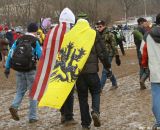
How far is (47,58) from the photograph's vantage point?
8234 mm

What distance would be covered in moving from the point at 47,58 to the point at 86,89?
106 cm

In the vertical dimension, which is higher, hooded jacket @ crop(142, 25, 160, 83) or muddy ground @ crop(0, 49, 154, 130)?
hooded jacket @ crop(142, 25, 160, 83)

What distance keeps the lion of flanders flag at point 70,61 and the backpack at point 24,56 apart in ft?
2.39

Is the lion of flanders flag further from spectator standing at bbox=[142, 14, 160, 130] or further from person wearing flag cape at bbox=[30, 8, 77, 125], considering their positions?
spectator standing at bbox=[142, 14, 160, 130]

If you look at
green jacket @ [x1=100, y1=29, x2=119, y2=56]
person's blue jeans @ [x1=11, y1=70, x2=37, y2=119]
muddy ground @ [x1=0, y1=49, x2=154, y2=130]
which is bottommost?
muddy ground @ [x1=0, y1=49, x2=154, y2=130]

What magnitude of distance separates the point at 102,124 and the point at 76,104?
7.29 feet

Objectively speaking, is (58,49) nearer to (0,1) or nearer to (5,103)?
(5,103)

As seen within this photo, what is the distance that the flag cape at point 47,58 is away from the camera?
8.16 m

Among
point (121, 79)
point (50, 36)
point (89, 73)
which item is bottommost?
point (121, 79)

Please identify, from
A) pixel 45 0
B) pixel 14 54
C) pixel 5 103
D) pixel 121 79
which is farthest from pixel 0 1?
pixel 14 54

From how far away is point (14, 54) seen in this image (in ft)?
27.1

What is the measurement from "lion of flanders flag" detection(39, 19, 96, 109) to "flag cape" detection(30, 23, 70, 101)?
47 cm

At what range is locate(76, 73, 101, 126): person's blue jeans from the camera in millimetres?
7480

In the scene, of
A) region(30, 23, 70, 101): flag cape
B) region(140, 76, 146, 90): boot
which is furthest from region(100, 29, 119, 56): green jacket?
region(30, 23, 70, 101): flag cape
